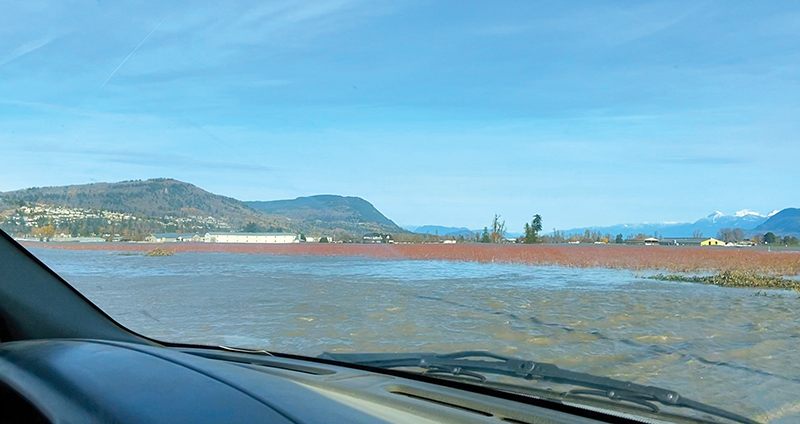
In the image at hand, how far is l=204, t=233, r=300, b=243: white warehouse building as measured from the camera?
4992mm

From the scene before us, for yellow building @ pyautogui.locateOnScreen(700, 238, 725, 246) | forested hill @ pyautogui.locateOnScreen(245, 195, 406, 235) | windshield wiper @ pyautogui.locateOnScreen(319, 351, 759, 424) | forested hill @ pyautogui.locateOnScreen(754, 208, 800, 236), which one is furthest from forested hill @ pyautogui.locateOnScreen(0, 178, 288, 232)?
yellow building @ pyautogui.locateOnScreen(700, 238, 725, 246)

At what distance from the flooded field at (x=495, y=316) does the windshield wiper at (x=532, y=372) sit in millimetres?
388

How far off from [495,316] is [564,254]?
9.69ft

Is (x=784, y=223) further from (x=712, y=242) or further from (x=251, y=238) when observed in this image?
(x=251, y=238)

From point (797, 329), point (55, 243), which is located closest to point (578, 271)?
point (797, 329)

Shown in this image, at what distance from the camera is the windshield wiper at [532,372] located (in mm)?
2209

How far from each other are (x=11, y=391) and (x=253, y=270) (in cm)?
465

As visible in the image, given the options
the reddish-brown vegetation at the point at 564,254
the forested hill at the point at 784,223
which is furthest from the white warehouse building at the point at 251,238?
the forested hill at the point at 784,223

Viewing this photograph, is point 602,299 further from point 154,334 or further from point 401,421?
point 401,421

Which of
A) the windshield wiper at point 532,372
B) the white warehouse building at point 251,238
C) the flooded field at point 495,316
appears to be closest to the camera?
the windshield wiper at point 532,372

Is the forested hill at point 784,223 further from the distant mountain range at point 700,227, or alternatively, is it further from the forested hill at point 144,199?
the forested hill at point 144,199

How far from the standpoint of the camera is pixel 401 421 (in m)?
1.61

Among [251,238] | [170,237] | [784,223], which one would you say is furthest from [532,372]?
[251,238]

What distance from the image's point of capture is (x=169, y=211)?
398cm
